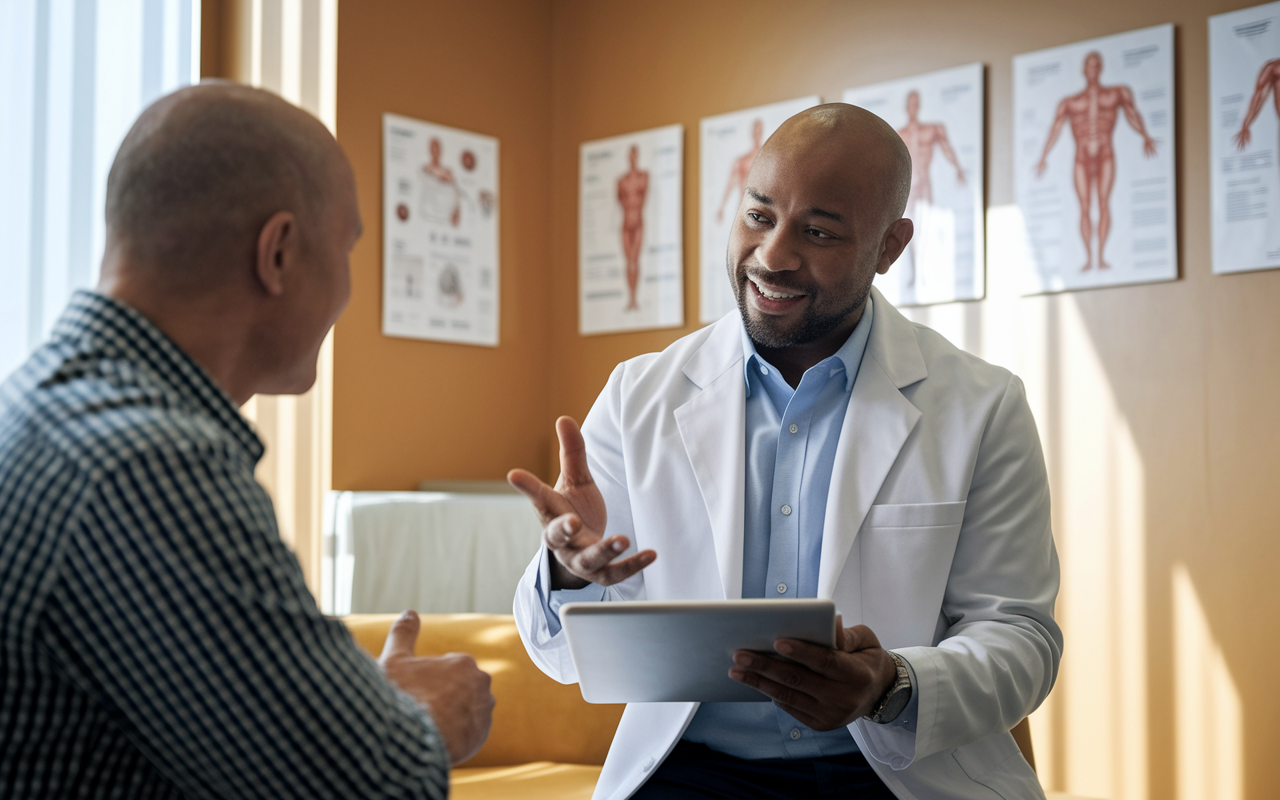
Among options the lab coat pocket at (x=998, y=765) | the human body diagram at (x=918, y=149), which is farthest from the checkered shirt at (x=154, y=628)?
the human body diagram at (x=918, y=149)

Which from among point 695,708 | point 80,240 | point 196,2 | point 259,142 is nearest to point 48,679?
point 259,142

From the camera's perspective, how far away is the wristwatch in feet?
4.87

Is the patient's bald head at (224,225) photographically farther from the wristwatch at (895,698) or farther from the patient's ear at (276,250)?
the wristwatch at (895,698)

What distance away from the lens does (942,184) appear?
3.73 m

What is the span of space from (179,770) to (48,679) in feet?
0.43

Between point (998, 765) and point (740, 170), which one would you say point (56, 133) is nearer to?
point (740, 170)

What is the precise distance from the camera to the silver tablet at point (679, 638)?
1238 mm

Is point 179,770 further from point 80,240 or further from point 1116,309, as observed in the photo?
point 1116,309

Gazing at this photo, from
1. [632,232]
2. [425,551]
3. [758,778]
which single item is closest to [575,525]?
[758,778]

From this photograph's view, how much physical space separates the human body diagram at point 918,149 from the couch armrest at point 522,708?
1904 millimetres

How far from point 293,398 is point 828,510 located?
2.37 meters

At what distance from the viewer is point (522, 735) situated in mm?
2783

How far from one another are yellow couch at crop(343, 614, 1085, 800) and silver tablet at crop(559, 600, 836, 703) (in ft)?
4.28

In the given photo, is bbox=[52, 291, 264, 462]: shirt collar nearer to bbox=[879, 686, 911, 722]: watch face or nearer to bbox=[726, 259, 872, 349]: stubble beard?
bbox=[879, 686, 911, 722]: watch face
